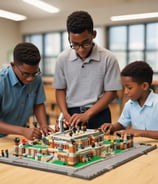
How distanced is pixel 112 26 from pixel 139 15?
1453mm

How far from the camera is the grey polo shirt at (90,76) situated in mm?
2211

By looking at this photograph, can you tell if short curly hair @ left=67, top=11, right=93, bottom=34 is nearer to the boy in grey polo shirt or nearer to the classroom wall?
the boy in grey polo shirt

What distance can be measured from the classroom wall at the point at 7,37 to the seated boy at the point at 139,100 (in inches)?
381

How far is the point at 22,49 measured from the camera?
1.88 meters

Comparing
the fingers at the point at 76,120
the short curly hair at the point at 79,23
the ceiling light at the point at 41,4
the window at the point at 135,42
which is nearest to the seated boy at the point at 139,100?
the fingers at the point at 76,120

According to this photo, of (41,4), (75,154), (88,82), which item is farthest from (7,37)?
(75,154)

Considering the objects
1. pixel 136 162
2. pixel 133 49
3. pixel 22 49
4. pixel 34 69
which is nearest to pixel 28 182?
pixel 136 162

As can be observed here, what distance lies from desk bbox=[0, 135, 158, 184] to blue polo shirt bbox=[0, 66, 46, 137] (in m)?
0.72

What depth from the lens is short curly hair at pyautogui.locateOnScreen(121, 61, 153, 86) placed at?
2.15 m

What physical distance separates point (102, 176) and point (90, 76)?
3.76ft

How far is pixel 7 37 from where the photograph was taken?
37.8ft

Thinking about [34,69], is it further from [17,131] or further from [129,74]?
[129,74]

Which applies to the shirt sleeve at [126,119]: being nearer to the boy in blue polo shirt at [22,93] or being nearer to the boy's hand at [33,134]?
the boy in blue polo shirt at [22,93]

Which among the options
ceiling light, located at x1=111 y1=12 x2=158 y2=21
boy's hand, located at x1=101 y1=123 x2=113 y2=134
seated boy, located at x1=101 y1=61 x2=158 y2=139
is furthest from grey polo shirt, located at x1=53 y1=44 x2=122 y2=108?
ceiling light, located at x1=111 y1=12 x2=158 y2=21
